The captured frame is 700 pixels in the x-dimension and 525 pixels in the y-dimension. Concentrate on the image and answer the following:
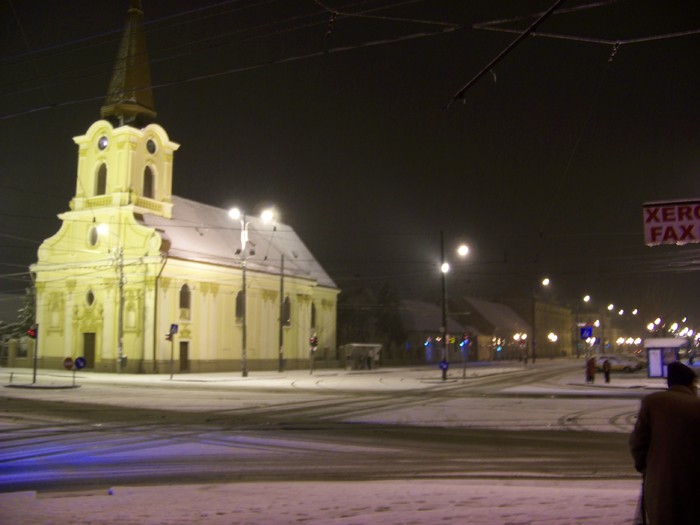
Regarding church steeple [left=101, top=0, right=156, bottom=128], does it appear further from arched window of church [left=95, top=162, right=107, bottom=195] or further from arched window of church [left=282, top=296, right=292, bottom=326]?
arched window of church [left=282, top=296, right=292, bottom=326]

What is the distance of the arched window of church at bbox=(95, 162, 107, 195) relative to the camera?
185ft

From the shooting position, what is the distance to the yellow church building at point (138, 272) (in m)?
51.0

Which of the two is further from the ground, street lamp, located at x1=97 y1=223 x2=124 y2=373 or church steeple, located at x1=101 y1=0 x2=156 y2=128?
church steeple, located at x1=101 y1=0 x2=156 y2=128

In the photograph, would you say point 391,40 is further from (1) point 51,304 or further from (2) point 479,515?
(1) point 51,304

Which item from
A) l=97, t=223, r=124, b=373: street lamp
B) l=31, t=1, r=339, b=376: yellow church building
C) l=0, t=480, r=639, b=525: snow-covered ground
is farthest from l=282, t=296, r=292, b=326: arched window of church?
l=0, t=480, r=639, b=525: snow-covered ground

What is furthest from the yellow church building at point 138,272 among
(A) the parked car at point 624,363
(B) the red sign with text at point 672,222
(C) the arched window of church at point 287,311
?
(B) the red sign with text at point 672,222

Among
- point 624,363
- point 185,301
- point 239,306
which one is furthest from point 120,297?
point 624,363

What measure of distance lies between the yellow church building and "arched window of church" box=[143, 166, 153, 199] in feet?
0.25

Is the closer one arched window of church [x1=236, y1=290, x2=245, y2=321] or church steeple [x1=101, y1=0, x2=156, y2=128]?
church steeple [x1=101, y1=0, x2=156, y2=128]

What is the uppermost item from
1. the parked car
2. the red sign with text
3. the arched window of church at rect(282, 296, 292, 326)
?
the arched window of church at rect(282, 296, 292, 326)

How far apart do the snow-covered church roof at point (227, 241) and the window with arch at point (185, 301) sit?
90.2 inches

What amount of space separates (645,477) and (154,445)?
1016 cm

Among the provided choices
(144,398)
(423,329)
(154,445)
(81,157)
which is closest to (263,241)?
(81,157)

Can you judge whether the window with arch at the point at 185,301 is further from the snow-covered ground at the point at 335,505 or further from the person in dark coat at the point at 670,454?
the person in dark coat at the point at 670,454
